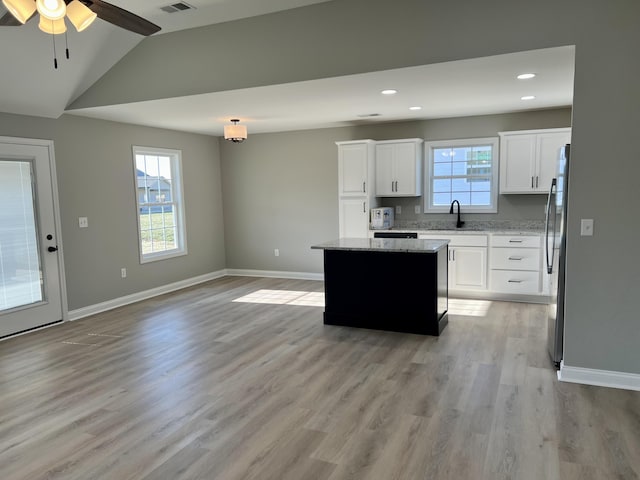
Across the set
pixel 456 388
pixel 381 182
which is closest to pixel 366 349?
pixel 456 388

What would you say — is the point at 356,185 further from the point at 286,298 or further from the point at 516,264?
the point at 516,264

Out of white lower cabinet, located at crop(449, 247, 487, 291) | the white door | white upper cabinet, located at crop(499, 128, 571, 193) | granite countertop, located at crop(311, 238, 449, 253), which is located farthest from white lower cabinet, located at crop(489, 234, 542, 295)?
the white door

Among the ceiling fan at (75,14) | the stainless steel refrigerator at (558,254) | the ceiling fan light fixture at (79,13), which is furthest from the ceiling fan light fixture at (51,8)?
the stainless steel refrigerator at (558,254)

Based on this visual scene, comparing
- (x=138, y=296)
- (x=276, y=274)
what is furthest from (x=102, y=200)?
(x=276, y=274)

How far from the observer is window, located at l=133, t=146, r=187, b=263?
6300 millimetres

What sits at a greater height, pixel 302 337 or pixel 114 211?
pixel 114 211

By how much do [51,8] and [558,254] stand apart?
362 centimetres

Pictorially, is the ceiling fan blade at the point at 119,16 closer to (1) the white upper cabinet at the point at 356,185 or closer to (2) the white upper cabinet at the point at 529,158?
(1) the white upper cabinet at the point at 356,185

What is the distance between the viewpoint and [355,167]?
21.0 ft

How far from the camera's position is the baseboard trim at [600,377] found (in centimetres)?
315

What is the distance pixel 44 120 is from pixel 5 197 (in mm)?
948

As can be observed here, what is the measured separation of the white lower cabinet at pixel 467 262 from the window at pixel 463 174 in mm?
706

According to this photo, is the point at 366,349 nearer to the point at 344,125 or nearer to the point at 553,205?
the point at 553,205

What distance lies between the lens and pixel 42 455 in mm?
2506
